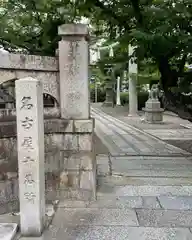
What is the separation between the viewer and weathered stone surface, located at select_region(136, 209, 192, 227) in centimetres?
343

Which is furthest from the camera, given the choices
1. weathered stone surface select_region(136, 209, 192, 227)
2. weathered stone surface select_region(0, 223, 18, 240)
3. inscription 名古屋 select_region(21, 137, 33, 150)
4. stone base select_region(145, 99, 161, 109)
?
stone base select_region(145, 99, 161, 109)

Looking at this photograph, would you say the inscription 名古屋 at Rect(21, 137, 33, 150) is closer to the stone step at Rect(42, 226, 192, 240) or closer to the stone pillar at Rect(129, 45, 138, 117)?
the stone step at Rect(42, 226, 192, 240)

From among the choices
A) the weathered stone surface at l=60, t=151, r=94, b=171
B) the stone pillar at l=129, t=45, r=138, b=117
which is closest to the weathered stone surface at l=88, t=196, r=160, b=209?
the weathered stone surface at l=60, t=151, r=94, b=171

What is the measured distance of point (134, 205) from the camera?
158 inches

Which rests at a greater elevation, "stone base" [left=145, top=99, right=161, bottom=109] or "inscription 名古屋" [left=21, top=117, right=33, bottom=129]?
"inscription 名古屋" [left=21, top=117, right=33, bottom=129]

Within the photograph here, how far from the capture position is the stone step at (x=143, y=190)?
444 centimetres

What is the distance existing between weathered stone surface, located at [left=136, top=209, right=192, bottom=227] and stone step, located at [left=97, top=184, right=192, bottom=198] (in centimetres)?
63

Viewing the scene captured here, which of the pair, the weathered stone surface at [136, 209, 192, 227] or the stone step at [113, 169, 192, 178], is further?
the stone step at [113, 169, 192, 178]

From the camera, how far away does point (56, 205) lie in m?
3.98

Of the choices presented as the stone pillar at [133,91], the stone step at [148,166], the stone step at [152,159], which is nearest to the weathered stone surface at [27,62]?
the stone step at [148,166]

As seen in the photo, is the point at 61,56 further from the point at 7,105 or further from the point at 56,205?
the point at 56,205

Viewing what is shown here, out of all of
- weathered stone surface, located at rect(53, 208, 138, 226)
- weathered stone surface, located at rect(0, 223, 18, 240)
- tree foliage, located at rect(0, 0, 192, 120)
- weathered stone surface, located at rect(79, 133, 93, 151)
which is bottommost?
weathered stone surface, located at rect(53, 208, 138, 226)

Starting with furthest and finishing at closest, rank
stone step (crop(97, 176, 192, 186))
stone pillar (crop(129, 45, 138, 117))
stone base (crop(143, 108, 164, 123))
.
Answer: stone pillar (crop(129, 45, 138, 117)) < stone base (crop(143, 108, 164, 123)) < stone step (crop(97, 176, 192, 186))

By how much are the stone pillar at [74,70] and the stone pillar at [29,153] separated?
988mm
